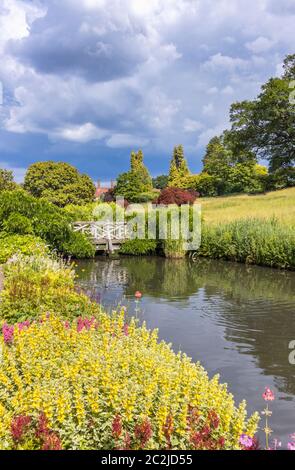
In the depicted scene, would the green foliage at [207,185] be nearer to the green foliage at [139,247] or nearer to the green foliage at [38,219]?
the green foliage at [139,247]

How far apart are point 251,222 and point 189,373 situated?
1902cm

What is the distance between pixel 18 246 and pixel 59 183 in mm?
35824

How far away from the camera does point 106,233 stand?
84.8 feet

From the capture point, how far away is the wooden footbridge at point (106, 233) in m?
25.5

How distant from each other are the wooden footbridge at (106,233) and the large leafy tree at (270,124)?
2495 centimetres

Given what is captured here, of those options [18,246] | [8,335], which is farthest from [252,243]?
[8,335]

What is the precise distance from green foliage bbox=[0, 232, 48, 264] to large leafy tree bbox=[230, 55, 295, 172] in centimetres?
3205

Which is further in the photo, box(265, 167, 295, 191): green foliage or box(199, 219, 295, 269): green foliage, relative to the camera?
box(265, 167, 295, 191): green foliage

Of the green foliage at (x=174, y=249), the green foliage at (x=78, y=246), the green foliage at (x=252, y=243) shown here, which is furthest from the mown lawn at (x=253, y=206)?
the green foliage at (x=78, y=246)

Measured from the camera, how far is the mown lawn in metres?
32.3

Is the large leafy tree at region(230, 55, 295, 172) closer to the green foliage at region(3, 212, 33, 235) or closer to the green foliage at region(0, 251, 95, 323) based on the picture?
the green foliage at region(3, 212, 33, 235)

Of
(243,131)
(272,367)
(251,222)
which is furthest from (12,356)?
(243,131)

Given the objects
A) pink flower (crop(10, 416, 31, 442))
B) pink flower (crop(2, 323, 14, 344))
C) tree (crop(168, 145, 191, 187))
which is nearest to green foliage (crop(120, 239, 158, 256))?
pink flower (crop(2, 323, 14, 344))
